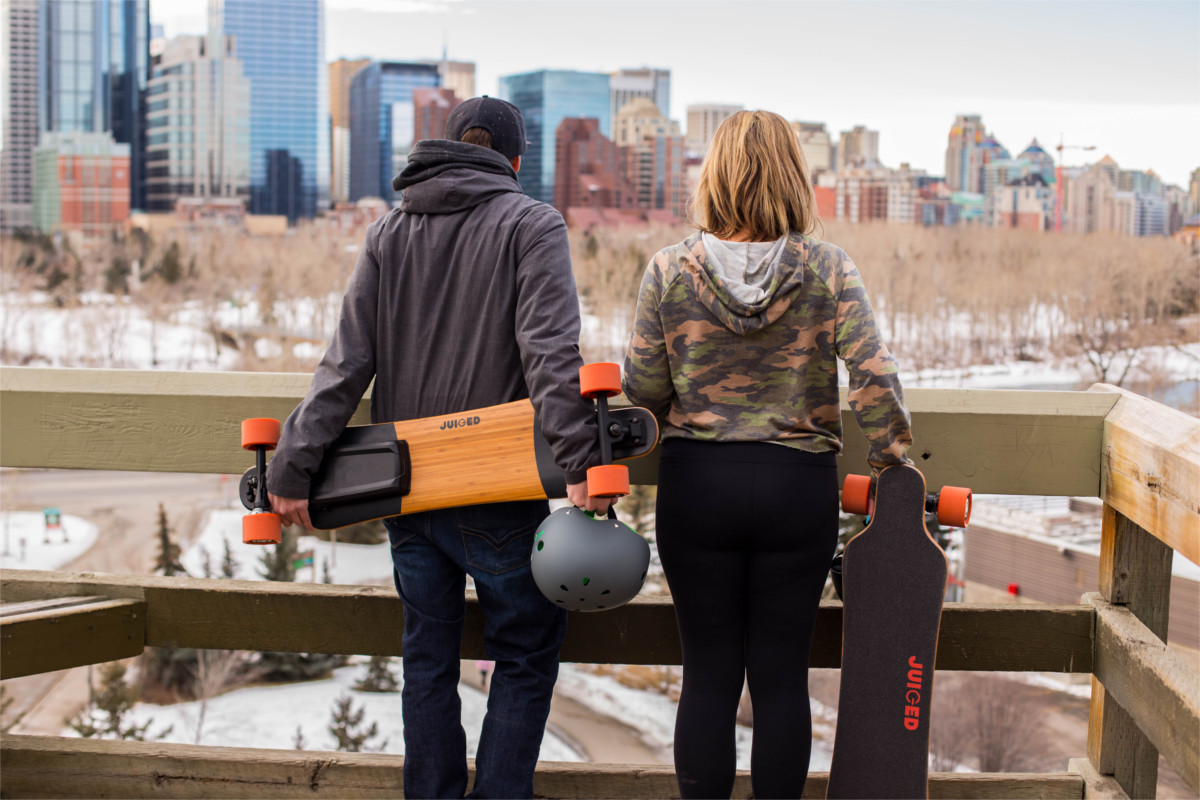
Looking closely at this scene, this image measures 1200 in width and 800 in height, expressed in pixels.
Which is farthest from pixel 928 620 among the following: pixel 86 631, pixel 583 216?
pixel 583 216

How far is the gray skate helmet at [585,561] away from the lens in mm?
1657

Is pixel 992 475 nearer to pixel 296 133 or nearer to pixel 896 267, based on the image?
pixel 896 267

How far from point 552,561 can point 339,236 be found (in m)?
79.9

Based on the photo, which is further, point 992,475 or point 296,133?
point 296,133

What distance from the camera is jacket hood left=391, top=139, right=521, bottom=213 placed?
1.83 m

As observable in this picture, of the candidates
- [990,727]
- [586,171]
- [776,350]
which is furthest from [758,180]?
[586,171]

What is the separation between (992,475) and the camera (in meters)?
1.91

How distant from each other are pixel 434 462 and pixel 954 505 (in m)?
0.87

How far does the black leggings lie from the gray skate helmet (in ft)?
0.33

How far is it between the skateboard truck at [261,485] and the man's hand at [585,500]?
1.74ft

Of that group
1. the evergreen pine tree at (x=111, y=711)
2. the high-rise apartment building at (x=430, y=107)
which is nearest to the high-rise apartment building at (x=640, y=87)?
the high-rise apartment building at (x=430, y=107)

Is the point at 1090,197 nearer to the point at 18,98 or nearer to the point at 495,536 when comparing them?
the point at 495,536

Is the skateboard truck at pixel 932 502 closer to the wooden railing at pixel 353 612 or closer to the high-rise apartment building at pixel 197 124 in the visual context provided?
the wooden railing at pixel 353 612

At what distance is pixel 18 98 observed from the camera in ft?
294
